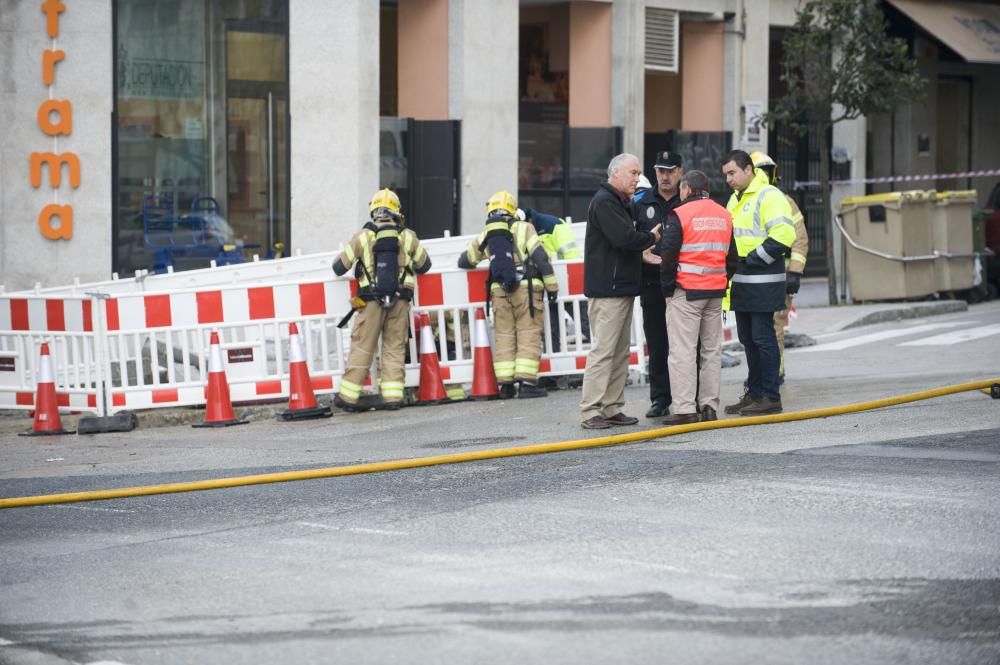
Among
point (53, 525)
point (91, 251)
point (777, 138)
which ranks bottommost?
point (53, 525)

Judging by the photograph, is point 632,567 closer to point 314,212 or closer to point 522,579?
point 522,579

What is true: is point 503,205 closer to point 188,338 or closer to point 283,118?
point 188,338

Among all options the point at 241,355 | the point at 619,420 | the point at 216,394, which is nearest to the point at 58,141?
the point at 241,355

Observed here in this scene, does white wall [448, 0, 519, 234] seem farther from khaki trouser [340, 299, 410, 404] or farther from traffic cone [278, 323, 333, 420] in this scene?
traffic cone [278, 323, 333, 420]

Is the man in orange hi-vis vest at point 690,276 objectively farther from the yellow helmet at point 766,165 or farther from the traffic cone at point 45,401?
the traffic cone at point 45,401

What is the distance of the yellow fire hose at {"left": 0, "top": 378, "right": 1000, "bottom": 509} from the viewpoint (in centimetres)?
955

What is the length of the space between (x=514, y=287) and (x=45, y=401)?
409cm

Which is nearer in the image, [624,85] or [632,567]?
[632,567]

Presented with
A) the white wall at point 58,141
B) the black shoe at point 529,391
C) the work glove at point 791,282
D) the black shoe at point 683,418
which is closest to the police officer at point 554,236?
the black shoe at point 529,391

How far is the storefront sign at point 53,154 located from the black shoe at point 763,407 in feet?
32.5

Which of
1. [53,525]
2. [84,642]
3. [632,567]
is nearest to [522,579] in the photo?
[632,567]

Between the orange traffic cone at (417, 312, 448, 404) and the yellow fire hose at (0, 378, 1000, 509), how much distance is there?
357cm

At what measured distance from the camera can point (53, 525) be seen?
8.77 meters

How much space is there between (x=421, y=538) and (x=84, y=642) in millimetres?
1992
